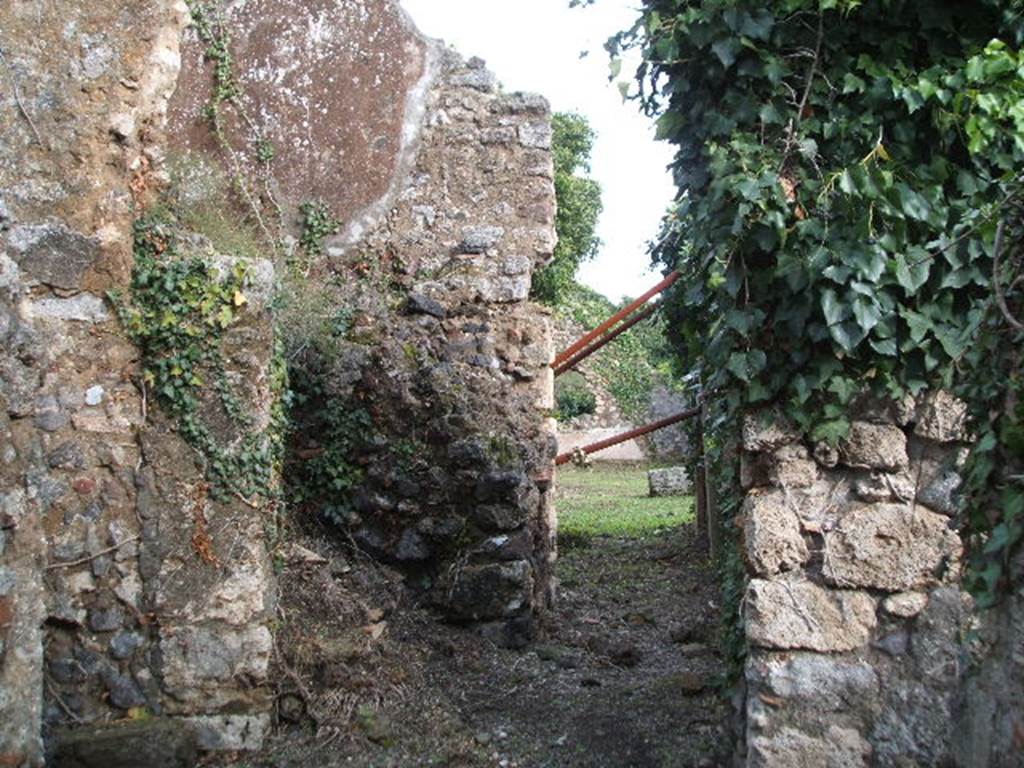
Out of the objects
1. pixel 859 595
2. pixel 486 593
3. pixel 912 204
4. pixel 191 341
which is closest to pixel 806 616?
pixel 859 595

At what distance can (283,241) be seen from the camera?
267 inches

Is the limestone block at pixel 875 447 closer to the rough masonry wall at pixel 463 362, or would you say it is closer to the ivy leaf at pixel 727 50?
the ivy leaf at pixel 727 50

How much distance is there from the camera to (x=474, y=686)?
5.50 m

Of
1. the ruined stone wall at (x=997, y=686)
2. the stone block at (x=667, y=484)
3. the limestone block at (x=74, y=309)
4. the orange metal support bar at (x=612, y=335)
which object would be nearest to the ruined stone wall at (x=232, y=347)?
the limestone block at (x=74, y=309)

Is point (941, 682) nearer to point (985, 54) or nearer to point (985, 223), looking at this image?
point (985, 223)

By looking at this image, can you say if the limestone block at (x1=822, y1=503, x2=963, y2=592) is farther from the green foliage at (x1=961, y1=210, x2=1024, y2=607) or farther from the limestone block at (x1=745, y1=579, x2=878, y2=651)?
the green foliage at (x1=961, y1=210, x2=1024, y2=607)

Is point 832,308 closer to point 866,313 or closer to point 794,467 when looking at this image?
point 866,313

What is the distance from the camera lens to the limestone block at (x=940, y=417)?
3285 millimetres

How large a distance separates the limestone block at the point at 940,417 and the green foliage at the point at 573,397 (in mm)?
14297

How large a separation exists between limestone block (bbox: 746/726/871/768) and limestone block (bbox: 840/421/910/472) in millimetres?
809

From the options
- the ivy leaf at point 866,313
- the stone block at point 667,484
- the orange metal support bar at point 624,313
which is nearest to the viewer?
the ivy leaf at point 866,313

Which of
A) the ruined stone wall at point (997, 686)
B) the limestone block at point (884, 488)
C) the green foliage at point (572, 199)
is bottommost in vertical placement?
the ruined stone wall at point (997, 686)

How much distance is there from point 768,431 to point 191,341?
102 inches

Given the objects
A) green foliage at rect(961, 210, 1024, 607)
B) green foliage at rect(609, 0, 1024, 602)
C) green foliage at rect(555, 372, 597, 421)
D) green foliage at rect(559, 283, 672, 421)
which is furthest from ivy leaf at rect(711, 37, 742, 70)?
green foliage at rect(559, 283, 672, 421)
